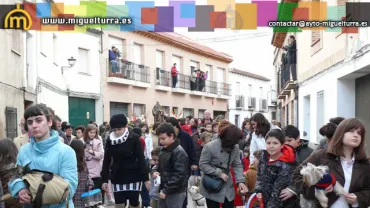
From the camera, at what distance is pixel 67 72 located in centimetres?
2020

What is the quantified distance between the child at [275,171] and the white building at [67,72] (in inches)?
426

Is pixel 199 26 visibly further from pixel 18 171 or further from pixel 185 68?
pixel 185 68

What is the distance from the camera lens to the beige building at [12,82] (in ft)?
38.0

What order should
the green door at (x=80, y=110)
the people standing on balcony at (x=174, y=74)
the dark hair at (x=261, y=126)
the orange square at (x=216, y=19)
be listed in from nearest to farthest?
the dark hair at (x=261, y=126) < the orange square at (x=216, y=19) < the green door at (x=80, y=110) < the people standing on balcony at (x=174, y=74)

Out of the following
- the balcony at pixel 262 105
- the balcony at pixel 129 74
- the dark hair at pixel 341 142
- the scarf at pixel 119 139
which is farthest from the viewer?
the balcony at pixel 262 105

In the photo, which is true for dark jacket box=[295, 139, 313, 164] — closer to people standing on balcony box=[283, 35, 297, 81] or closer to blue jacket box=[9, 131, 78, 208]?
blue jacket box=[9, 131, 78, 208]

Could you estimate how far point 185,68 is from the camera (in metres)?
34.0

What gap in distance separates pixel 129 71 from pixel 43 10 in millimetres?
10487

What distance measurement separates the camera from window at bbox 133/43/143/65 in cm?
2725

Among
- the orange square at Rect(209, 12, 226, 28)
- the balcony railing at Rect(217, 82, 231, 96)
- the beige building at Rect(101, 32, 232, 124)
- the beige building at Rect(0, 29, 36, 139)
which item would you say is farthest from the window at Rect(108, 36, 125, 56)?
the balcony railing at Rect(217, 82, 231, 96)

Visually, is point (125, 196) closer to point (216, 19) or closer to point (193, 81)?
point (216, 19)

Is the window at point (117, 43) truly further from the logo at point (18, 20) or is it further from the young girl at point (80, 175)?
the young girl at point (80, 175)

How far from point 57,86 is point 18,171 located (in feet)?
50.2

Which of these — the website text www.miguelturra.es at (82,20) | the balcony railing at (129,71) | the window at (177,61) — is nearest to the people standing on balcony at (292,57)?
the website text www.miguelturra.es at (82,20)
